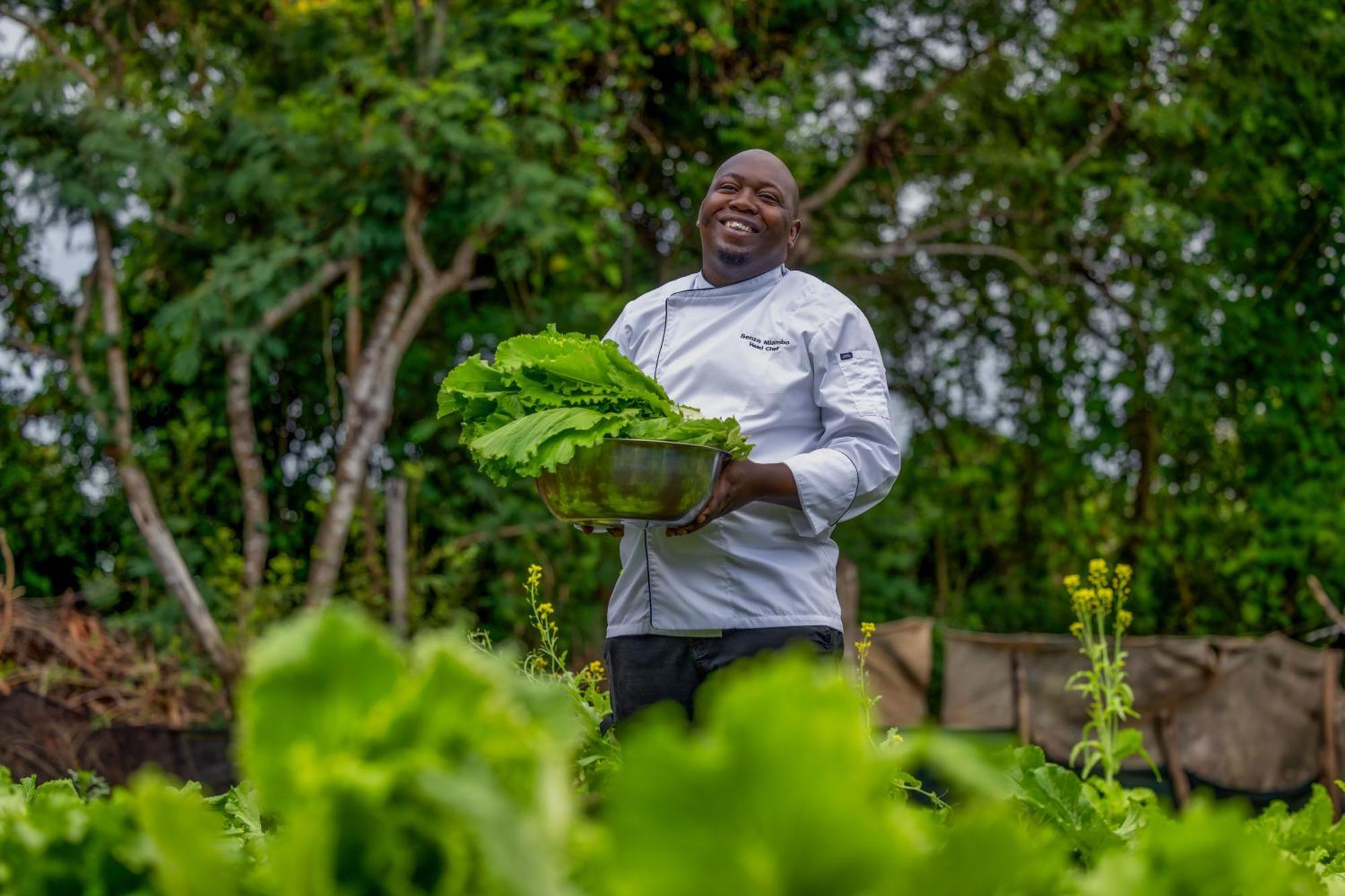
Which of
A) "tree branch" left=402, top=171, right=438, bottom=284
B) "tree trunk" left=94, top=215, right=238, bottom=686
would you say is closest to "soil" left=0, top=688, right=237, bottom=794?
"tree trunk" left=94, top=215, right=238, bottom=686

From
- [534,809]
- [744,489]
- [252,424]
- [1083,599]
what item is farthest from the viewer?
[252,424]

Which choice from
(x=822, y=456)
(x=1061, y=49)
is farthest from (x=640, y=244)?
(x=822, y=456)

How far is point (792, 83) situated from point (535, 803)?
7477 mm

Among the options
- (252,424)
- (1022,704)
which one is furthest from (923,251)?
(252,424)

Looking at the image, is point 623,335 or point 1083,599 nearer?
point 623,335

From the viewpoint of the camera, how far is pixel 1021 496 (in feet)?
31.3

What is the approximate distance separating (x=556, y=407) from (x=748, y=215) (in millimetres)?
568

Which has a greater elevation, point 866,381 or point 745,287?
point 745,287

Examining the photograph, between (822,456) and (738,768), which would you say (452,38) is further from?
(738,768)

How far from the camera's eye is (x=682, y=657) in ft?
7.97

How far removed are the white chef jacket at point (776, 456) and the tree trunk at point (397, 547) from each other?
15.1 feet

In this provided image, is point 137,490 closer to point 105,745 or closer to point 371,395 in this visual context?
point 371,395

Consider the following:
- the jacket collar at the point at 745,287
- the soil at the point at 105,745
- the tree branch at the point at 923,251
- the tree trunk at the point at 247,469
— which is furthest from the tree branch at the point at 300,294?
the jacket collar at the point at 745,287

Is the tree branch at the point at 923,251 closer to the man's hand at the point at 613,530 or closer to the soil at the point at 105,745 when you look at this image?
the soil at the point at 105,745
